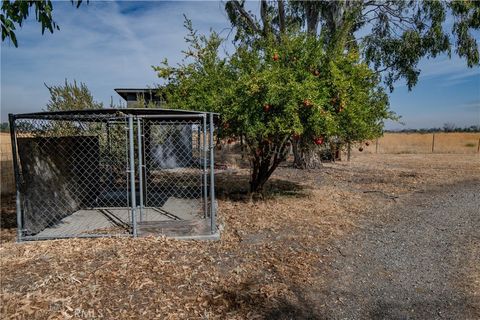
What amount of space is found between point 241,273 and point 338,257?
1382 millimetres

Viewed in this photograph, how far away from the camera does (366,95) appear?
7164 mm

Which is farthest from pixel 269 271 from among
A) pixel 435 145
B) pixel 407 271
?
pixel 435 145

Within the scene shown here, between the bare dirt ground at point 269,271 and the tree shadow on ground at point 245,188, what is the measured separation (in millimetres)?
1585

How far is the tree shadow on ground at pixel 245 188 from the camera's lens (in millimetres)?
8711

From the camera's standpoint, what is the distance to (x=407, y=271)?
426 cm

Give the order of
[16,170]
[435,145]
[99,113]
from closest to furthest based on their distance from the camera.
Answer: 1. [16,170]
2. [99,113]
3. [435,145]

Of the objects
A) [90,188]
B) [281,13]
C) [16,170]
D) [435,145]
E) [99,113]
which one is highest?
[281,13]

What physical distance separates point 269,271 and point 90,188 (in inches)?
179

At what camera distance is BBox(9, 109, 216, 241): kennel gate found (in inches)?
198

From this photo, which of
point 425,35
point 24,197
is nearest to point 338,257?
point 24,197

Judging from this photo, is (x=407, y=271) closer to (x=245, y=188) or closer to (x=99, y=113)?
(x=99, y=113)

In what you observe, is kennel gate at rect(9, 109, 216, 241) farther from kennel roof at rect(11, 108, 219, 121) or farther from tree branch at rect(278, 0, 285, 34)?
tree branch at rect(278, 0, 285, 34)

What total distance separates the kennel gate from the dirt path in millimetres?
2073

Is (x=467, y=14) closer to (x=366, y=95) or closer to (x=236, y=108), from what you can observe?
(x=366, y=95)
